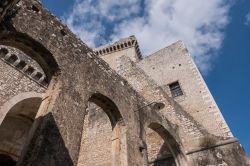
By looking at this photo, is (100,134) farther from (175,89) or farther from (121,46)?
(121,46)

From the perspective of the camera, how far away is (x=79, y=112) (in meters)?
4.99

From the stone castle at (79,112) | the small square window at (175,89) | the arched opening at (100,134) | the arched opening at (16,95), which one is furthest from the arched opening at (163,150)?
the small square window at (175,89)

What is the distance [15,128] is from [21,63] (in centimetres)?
332

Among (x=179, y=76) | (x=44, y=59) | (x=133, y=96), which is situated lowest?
(x=44, y=59)

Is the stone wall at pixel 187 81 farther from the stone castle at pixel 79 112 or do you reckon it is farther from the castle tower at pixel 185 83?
the stone castle at pixel 79 112

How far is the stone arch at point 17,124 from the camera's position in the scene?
929 centimetres

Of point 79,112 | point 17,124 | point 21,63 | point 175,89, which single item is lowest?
point 79,112

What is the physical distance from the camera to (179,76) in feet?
56.7

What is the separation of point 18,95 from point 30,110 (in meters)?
1.93

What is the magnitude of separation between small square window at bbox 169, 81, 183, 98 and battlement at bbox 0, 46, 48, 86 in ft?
32.5

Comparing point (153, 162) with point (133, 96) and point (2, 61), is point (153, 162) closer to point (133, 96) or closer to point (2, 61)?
point (133, 96)

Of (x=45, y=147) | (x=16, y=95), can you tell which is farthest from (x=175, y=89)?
(x=45, y=147)

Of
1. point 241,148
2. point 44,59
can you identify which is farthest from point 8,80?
point 241,148

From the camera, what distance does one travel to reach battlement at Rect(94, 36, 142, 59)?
25141mm
